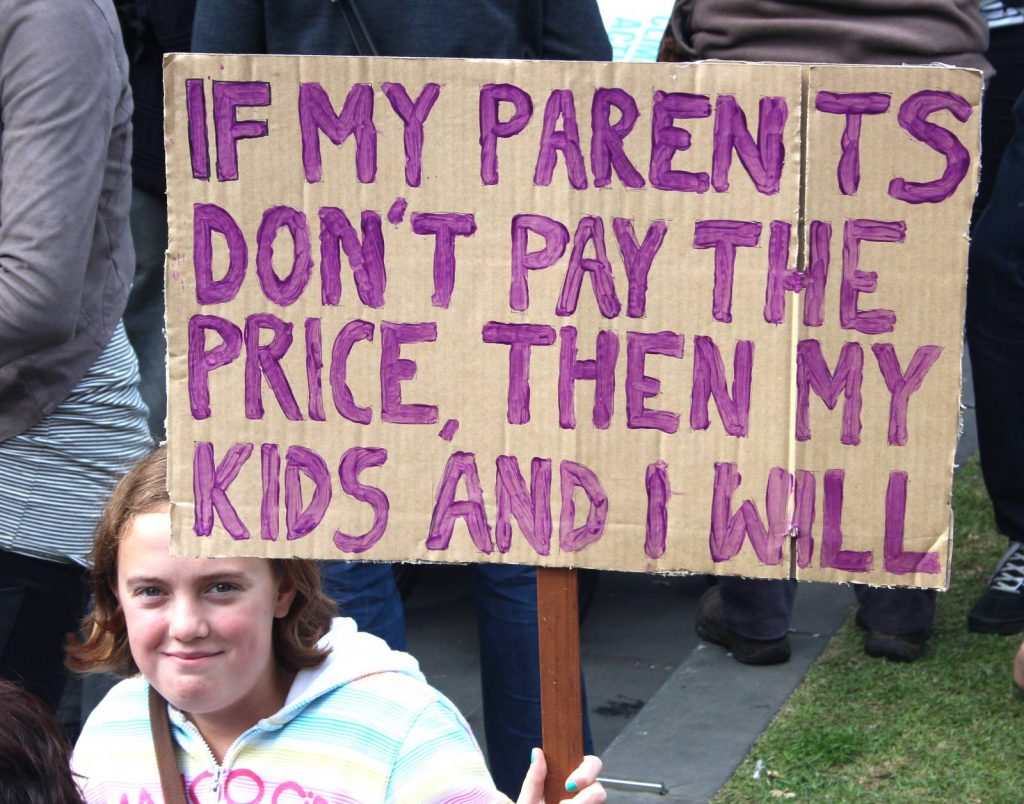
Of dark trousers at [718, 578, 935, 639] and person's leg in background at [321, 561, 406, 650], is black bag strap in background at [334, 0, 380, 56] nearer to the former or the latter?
person's leg in background at [321, 561, 406, 650]

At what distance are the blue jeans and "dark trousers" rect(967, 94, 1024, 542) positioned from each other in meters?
1.51

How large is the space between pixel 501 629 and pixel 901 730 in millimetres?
1063

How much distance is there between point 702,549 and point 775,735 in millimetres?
1894

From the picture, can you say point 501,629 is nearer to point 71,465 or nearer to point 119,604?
point 71,465

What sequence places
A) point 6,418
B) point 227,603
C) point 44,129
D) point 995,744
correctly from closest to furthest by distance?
point 227,603, point 44,129, point 6,418, point 995,744

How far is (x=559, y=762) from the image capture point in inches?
74.3

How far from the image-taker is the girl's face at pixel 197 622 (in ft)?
6.58

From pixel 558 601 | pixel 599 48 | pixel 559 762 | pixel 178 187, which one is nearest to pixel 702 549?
pixel 558 601

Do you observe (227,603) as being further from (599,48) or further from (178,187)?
(599,48)

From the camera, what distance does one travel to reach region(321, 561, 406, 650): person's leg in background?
3.04 m

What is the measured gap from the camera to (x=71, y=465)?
107 inches

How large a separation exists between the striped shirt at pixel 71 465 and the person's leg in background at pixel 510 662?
0.73 metres

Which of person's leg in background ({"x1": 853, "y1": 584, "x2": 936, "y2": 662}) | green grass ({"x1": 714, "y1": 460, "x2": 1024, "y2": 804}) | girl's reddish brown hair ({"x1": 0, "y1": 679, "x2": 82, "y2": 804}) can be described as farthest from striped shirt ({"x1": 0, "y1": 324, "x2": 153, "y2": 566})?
person's leg in background ({"x1": 853, "y1": 584, "x2": 936, "y2": 662})

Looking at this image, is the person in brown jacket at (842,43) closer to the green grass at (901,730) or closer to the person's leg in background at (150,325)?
the green grass at (901,730)
